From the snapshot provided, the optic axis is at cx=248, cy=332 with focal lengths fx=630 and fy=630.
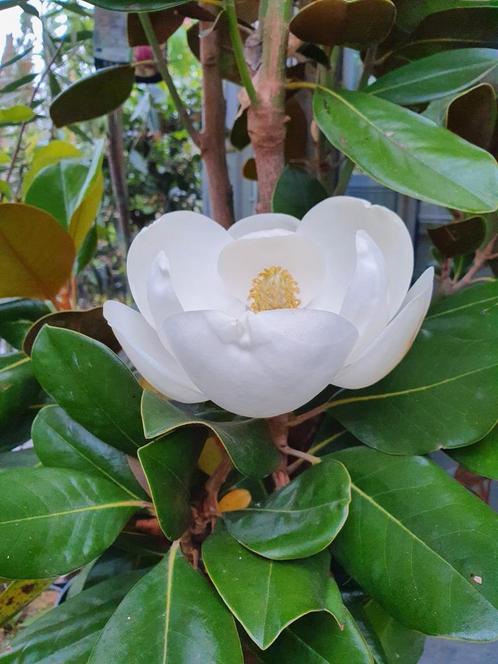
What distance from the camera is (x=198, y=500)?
49cm

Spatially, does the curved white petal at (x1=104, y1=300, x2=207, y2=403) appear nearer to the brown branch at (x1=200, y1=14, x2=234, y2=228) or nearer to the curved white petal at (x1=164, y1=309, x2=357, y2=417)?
the curved white petal at (x1=164, y1=309, x2=357, y2=417)

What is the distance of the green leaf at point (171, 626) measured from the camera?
366 mm

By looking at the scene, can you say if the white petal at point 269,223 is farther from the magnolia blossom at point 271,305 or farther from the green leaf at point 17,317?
the green leaf at point 17,317

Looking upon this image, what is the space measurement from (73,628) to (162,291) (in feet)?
0.86

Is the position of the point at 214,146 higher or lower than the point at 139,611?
higher

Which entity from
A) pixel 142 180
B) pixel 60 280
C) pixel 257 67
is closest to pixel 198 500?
pixel 60 280

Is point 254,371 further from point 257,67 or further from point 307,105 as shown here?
point 307,105

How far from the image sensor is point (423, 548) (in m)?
0.39

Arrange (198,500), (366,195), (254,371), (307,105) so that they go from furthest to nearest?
1. (366,195)
2. (307,105)
3. (198,500)
4. (254,371)

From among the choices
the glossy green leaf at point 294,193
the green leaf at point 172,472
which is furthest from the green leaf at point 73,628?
the glossy green leaf at point 294,193

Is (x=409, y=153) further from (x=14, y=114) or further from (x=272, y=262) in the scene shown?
(x=14, y=114)

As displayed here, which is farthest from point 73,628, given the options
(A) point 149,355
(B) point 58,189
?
(B) point 58,189

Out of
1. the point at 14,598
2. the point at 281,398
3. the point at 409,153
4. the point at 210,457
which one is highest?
the point at 409,153

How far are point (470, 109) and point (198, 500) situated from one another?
39 cm
